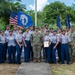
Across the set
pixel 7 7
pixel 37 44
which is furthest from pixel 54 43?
pixel 7 7

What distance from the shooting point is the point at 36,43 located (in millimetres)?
11992

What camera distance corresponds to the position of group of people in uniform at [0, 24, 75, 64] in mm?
11961

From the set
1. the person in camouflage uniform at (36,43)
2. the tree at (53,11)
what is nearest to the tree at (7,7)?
the person in camouflage uniform at (36,43)

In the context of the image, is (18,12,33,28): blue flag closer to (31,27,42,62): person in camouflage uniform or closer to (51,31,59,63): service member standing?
(31,27,42,62): person in camouflage uniform

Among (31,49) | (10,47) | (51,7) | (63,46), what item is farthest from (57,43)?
(51,7)

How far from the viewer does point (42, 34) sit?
12.2 m

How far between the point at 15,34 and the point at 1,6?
10422 mm

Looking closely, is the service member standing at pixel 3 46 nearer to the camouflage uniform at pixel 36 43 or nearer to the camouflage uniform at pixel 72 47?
the camouflage uniform at pixel 36 43

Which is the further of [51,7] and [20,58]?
[51,7]

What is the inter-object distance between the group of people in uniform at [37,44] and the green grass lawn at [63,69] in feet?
2.34

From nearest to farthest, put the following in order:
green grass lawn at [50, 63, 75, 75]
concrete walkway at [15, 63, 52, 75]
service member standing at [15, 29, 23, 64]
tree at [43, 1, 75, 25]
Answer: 1. concrete walkway at [15, 63, 52, 75]
2. green grass lawn at [50, 63, 75, 75]
3. service member standing at [15, 29, 23, 64]
4. tree at [43, 1, 75, 25]

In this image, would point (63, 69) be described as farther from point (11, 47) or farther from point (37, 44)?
point (11, 47)

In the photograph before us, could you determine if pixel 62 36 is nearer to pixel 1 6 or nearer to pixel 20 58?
pixel 20 58

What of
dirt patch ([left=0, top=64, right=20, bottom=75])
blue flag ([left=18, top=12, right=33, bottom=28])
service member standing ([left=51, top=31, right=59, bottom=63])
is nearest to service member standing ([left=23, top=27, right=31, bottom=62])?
dirt patch ([left=0, top=64, right=20, bottom=75])
